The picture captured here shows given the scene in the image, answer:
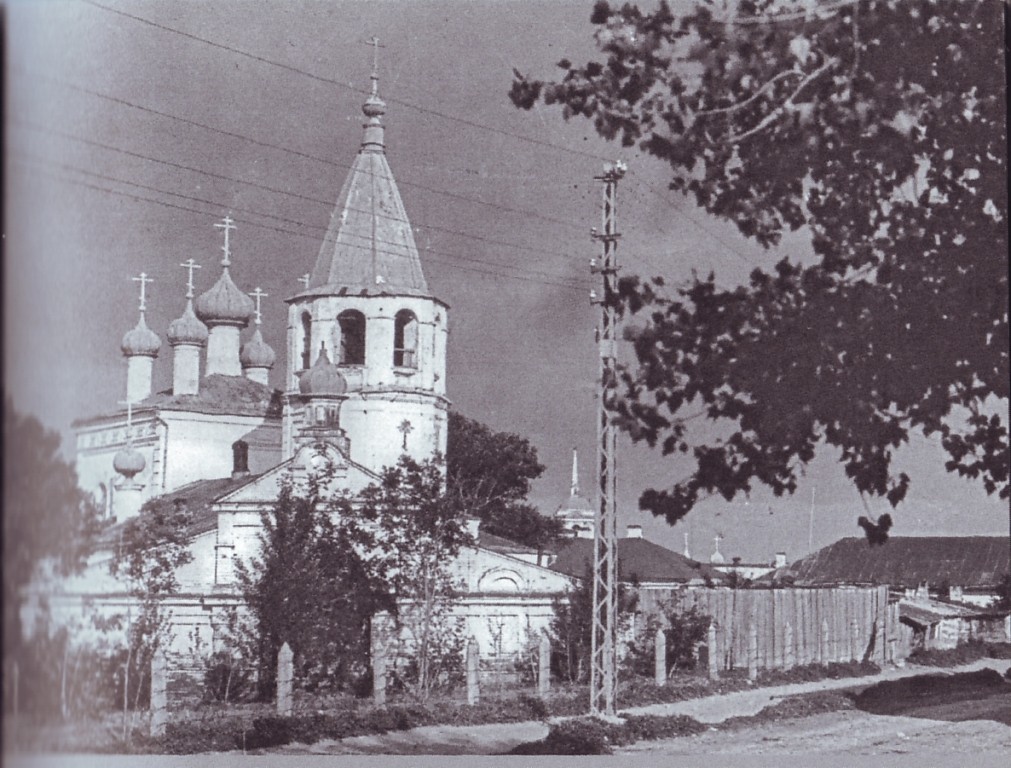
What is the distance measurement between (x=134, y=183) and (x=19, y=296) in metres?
0.77

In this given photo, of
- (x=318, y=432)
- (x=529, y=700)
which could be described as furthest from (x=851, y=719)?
(x=318, y=432)

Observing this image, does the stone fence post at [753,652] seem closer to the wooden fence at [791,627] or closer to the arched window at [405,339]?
the wooden fence at [791,627]

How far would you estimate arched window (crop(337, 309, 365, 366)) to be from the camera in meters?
7.50

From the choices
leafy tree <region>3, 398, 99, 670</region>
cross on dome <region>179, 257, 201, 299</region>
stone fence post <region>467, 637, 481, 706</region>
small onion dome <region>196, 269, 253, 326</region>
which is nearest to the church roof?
small onion dome <region>196, 269, 253, 326</region>

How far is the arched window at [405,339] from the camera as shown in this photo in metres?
7.43

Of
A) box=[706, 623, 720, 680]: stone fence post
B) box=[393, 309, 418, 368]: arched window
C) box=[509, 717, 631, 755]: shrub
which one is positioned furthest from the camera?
box=[706, 623, 720, 680]: stone fence post

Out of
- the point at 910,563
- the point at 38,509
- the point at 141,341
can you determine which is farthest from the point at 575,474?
the point at 38,509

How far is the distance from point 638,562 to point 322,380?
5.17 feet

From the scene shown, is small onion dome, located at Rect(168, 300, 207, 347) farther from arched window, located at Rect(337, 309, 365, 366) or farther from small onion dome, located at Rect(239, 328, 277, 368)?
arched window, located at Rect(337, 309, 365, 366)

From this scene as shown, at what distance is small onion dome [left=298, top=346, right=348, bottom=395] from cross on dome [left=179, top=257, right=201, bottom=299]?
0.63 m

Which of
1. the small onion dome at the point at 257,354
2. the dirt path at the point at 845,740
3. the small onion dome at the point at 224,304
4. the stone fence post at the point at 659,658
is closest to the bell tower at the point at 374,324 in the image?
the small onion dome at the point at 257,354

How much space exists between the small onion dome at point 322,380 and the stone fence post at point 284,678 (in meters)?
1.10

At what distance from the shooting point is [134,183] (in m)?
7.00

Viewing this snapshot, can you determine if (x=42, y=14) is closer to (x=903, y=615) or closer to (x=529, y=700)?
(x=529, y=700)
